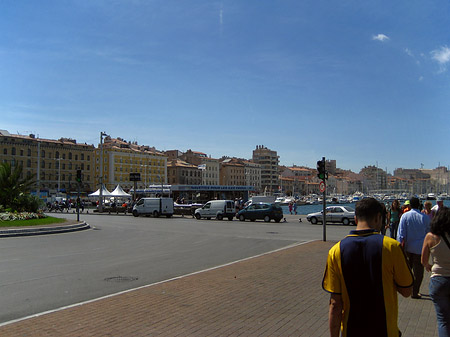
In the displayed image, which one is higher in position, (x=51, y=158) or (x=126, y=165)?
(x=51, y=158)

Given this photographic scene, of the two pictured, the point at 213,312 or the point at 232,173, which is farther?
the point at 232,173

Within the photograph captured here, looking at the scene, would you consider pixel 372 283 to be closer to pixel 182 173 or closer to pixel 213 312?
pixel 213 312

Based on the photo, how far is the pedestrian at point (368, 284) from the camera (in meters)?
2.96

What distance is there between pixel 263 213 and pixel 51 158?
8590 cm

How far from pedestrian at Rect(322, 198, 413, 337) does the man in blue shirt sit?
4479mm

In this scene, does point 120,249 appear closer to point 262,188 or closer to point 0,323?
point 0,323

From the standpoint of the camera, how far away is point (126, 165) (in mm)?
117938

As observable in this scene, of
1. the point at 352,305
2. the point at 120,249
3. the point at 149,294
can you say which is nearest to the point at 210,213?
the point at 120,249

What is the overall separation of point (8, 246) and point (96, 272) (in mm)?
7395

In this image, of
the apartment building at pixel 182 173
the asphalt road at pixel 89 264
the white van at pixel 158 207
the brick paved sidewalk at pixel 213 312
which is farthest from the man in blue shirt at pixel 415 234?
the apartment building at pixel 182 173

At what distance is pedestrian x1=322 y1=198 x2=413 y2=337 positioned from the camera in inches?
117

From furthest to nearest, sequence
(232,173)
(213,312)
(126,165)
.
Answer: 1. (232,173)
2. (126,165)
3. (213,312)

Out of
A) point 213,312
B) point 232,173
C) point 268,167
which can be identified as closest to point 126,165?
point 232,173

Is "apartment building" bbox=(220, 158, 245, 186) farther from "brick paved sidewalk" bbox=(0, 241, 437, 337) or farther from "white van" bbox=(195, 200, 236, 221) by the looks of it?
"brick paved sidewalk" bbox=(0, 241, 437, 337)
